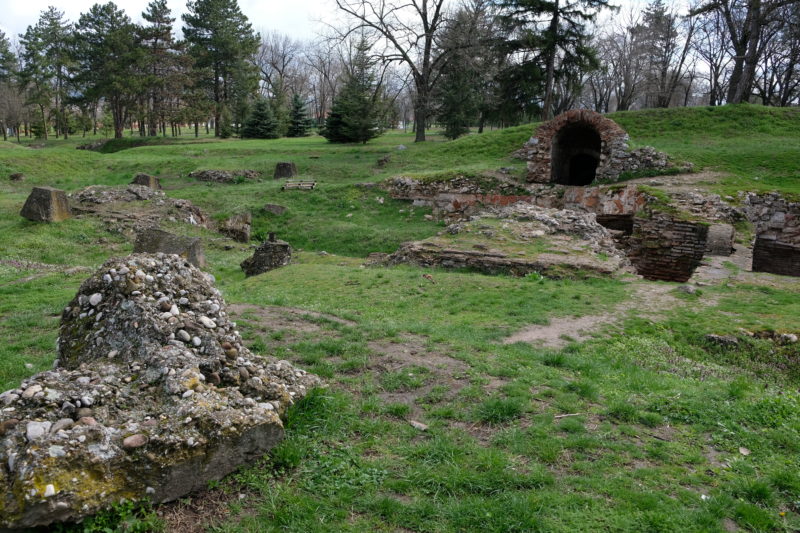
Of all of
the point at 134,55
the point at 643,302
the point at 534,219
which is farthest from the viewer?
the point at 134,55

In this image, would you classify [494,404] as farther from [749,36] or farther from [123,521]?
[749,36]

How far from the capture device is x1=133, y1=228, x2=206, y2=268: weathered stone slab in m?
12.9

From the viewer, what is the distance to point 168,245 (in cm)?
1303

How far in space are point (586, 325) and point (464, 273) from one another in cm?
448

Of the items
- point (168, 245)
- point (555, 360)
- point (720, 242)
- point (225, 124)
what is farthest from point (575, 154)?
point (225, 124)

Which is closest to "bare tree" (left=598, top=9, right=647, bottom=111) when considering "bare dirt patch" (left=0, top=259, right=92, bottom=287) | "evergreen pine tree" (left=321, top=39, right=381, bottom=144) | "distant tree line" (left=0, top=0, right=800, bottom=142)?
"distant tree line" (left=0, top=0, right=800, bottom=142)

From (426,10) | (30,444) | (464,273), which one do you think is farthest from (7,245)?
(426,10)

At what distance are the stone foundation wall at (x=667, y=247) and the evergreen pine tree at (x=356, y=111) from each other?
22.6 meters

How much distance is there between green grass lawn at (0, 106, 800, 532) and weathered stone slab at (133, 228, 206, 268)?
105cm

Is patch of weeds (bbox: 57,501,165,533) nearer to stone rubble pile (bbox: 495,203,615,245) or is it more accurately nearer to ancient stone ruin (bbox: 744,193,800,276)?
stone rubble pile (bbox: 495,203,615,245)

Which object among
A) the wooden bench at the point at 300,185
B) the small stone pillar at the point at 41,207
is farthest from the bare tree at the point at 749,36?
the small stone pillar at the point at 41,207

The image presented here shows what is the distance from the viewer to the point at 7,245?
47.5ft

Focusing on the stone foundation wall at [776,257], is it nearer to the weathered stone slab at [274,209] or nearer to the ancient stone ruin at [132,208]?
the weathered stone slab at [274,209]

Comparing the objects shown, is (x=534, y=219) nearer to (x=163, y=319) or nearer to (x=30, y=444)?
(x=163, y=319)
